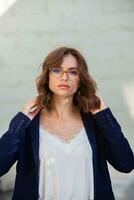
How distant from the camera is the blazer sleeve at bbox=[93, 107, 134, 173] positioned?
152 cm

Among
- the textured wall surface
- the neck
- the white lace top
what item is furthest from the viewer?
the textured wall surface

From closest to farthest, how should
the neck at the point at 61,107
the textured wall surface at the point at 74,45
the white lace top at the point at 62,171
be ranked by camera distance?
the white lace top at the point at 62,171, the neck at the point at 61,107, the textured wall surface at the point at 74,45

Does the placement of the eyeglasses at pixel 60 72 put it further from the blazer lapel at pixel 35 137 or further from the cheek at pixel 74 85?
the blazer lapel at pixel 35 137

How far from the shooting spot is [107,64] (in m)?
2.98

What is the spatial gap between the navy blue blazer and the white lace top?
26mm

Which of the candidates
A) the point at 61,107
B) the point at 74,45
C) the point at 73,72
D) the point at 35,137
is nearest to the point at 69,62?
the point at 73,72

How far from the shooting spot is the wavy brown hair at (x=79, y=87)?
1.50 metres

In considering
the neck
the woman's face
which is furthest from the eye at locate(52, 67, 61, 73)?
the neck

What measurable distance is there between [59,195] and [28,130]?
0.85ft

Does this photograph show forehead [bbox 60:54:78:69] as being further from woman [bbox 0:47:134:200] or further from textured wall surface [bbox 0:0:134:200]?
textured wall surface [bbox 0:0:134:200]

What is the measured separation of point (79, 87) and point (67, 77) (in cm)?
11

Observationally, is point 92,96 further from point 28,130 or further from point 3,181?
point 3,181

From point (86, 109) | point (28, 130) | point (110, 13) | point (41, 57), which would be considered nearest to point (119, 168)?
point (86, 109)

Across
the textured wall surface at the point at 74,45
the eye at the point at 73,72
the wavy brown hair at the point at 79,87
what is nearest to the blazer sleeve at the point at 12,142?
the wavy brown hair at the point at 79,87
